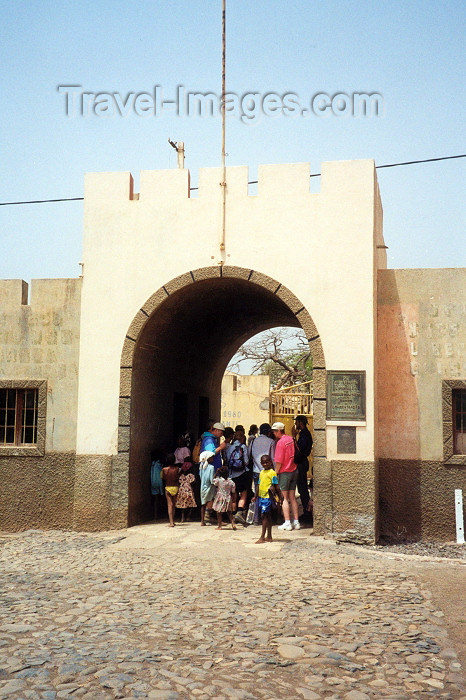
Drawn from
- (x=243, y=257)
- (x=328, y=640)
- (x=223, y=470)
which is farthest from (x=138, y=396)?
(x=328, y=640)

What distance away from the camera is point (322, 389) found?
1016 cm

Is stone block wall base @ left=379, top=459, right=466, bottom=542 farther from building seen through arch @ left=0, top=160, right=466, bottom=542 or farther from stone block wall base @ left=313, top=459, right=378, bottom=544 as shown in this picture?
stone block wall base @ left=313, top=459, right=378, bottom=544

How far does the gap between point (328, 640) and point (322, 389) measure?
4.90 meters

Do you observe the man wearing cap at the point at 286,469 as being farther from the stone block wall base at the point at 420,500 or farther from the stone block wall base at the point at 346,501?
the stone block wall base at the point at 420,500

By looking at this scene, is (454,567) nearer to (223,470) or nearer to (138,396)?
(223,470)

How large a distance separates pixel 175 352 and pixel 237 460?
8.61 ft

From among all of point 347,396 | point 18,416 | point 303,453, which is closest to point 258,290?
point 347,396

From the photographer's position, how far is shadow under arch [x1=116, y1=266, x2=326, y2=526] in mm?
10477

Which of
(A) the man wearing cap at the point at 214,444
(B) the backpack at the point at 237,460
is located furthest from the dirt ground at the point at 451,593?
(A) the man wearing cap at the point at 214,444

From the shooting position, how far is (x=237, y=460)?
11188mm

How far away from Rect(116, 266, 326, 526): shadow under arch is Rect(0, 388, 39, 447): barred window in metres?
1.55

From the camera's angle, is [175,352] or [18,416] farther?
[175,352]

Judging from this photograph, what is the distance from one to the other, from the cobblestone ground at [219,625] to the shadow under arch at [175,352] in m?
1.69

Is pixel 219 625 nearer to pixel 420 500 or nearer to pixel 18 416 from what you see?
pixel 420 500
